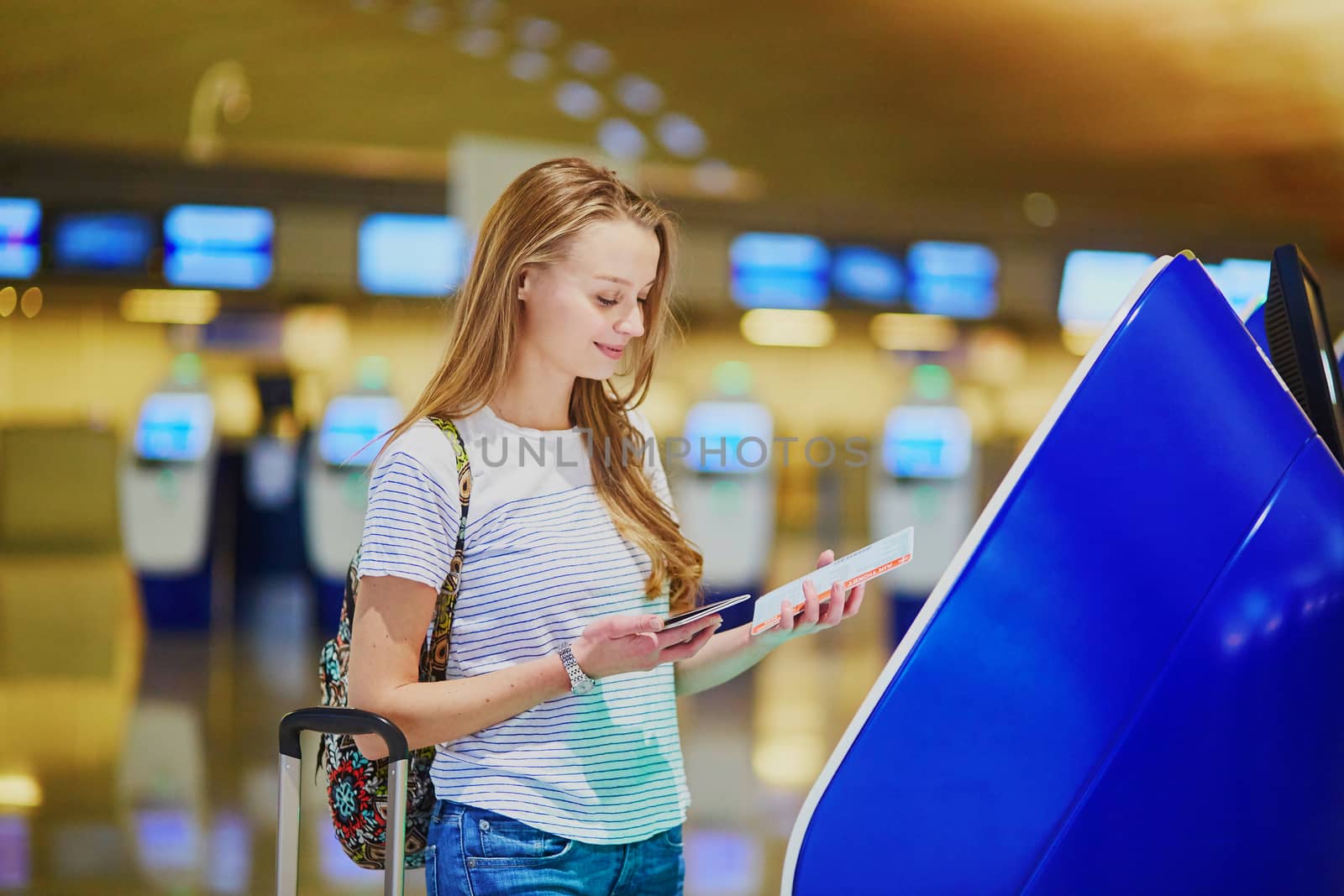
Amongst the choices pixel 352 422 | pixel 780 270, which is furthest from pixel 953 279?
pixel 352 422

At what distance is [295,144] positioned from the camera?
42.1ft

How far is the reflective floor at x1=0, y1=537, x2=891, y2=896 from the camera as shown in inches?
152

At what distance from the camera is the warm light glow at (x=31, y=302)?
13984 mm

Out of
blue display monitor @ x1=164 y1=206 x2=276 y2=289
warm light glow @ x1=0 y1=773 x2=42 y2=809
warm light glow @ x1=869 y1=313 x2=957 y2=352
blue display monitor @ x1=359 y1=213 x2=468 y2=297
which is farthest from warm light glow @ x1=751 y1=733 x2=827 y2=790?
warm light glow @ x1=869 y1=313 x2=957 y2=352

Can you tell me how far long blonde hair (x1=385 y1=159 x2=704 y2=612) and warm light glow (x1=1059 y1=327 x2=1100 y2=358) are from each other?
13.7 metres

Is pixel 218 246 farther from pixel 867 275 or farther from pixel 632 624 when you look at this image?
pixel 632 624

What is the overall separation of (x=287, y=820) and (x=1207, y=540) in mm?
1117

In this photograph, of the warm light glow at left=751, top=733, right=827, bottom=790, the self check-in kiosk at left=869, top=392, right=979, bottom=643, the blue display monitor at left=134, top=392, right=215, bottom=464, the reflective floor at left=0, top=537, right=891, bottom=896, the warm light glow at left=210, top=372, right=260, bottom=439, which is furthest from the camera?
the warm light glow at left=210, top=372, right=260, bottom=439

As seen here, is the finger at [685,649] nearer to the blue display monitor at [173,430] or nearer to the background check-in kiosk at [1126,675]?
the background check-in kiosk at [1126,675]

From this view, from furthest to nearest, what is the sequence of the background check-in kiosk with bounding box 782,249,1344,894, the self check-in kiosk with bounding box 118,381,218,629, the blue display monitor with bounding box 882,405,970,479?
the self check-in kiosk with bounding box 118,381,218,629 < the blue display monitor with bounding box 882,405,970,479 < the background check-in kiosk with bounding box 782,249,1344,894

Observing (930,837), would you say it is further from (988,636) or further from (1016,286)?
(1016,286)

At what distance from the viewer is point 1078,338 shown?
53.3ft

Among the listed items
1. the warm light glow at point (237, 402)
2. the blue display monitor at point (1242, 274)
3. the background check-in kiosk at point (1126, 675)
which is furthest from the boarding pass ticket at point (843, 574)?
the warm light glow at point (237, 402)

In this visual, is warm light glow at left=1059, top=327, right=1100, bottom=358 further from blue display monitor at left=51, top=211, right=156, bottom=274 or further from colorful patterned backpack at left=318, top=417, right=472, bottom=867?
colorful patterned backpack at left=318, top=417, right=472, bottom=867
